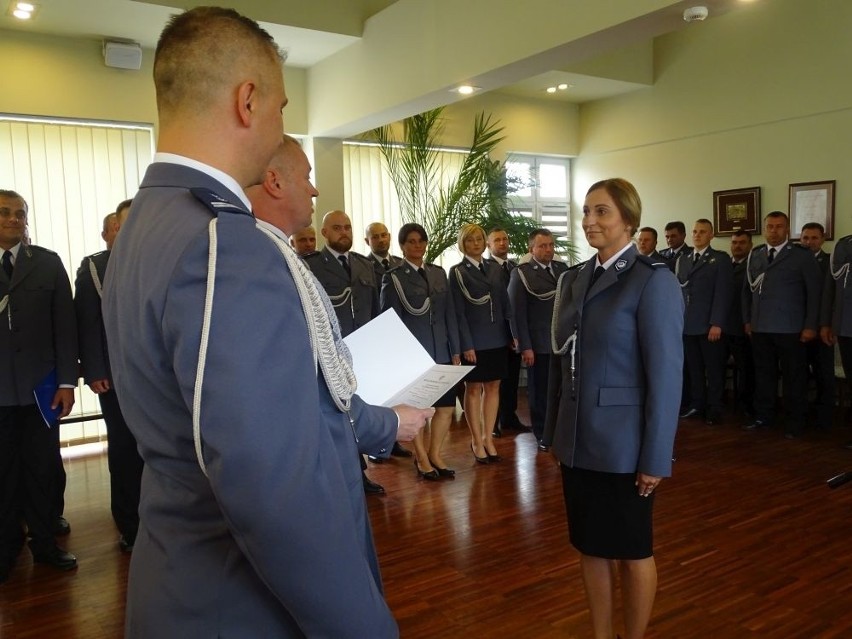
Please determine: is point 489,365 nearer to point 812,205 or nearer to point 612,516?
point 612,516

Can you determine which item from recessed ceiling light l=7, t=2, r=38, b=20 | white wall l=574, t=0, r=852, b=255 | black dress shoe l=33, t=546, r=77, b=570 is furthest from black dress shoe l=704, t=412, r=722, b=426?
recessed ceiling light l=7, t=2, r=38, b=20

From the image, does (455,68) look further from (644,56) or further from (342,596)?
(342,596)

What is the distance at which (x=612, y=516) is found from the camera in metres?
2.10

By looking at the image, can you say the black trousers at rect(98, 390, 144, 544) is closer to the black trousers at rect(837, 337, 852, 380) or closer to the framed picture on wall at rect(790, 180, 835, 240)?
the black trousers at rect(837, 337, 852, 380)

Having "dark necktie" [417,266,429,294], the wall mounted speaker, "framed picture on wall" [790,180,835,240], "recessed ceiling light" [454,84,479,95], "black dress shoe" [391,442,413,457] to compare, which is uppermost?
the wall mounted speaker

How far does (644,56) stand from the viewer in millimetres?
7824

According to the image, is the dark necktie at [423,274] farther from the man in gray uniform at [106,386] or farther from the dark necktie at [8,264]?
the dark necktie at [8,264]

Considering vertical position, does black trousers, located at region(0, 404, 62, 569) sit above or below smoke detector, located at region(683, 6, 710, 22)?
below

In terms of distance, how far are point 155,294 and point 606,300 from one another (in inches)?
61.3

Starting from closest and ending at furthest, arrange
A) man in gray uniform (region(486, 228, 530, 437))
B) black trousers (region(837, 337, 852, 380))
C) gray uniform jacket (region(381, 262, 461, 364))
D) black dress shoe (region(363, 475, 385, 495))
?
black dress shoe (region(363, 475, 385, 495)) → gray uniform jacket (region(381, 262, 461, 364)) → black trousers (region(837, 337, 852, 380)) → man in gray uniform (region(486, 228, 530, 437))

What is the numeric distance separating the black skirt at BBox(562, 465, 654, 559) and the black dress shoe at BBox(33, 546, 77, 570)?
2.40m

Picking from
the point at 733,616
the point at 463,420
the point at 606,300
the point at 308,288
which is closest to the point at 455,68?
the point at 463,420

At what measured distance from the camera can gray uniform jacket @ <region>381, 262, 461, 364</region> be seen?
15.2 feet

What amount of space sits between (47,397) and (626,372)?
Answer: 2.60m
